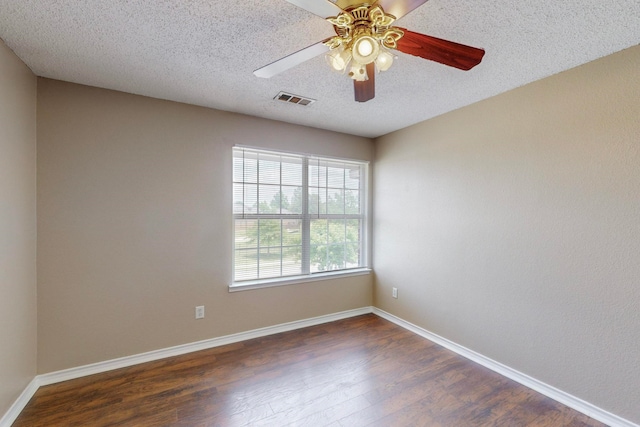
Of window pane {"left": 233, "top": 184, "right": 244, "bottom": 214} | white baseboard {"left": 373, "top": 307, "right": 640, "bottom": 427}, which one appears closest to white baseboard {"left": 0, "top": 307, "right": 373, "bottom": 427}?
white baseboard {"left": 373, "top": 307, "right": 640, "bottom": 427}

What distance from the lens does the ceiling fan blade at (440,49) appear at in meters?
1.22

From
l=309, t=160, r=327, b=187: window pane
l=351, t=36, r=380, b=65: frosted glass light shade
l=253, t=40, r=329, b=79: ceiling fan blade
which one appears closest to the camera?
l=351, t=36, r=380, b=65: frosted glass light shade

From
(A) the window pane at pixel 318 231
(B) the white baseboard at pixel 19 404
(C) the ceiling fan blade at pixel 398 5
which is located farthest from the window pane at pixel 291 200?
(B) the white baseboard at pixel 19 404

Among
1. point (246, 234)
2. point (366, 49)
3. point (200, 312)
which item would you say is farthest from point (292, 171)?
point (366, 49)

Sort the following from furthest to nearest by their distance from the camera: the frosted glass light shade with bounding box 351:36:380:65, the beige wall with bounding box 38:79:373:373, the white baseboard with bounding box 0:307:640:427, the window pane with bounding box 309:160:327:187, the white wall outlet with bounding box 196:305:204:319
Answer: the window pane with bounding box 309:160:327:187, the white wall outlet with bounding box 196:305:204:319, the beige wall with bounding box 38:79:373:373, the white baseboard with bounding box 0:307:640:427, the frosted glass light shade with bounding box 351:36:380:65

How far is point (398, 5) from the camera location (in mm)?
1079

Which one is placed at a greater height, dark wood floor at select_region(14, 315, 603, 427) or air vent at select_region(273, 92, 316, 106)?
air vent at select_region(273, 92, 316, 106)

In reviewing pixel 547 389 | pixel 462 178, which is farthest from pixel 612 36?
pixel 547 389

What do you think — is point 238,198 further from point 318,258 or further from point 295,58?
point 295,58

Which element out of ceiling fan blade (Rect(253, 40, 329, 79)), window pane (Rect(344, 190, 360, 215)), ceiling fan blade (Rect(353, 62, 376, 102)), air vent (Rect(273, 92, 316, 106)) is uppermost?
air vent (Rect(273, 92, 316, 106))

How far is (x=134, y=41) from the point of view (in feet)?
5.50

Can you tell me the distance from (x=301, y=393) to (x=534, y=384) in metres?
1.77

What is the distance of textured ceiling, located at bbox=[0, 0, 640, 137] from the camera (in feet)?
4.63

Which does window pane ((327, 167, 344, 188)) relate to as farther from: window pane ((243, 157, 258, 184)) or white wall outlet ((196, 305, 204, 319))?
white wall outlet ((196, 305, 204, 319))
